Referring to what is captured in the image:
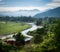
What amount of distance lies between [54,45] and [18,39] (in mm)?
3490

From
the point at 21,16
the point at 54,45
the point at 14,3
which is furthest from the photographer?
the point at 21,16

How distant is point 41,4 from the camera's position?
34.1 ft

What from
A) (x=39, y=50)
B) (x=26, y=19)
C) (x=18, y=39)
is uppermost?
(x=39, y=50)

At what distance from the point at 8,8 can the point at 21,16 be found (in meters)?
3.72

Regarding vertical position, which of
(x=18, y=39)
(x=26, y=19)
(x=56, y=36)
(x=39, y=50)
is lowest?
(x=26, y=19)

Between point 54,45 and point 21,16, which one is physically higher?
point 54,45

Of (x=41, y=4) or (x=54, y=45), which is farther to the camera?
(x=41, y=4)

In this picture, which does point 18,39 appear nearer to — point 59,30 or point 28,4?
point 59,30

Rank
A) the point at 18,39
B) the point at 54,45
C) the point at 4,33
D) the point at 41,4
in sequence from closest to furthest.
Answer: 1. the point at 54,45
2. the point at 18,39
3. the point at 4,33
4. the point at 41,4

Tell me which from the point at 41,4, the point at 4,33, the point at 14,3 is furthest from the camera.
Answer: the point at 14,3

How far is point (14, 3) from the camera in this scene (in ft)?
37.1

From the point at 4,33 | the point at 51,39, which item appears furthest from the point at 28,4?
the point at 51,39

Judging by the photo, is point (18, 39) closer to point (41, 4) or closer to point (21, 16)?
point (41, 4)

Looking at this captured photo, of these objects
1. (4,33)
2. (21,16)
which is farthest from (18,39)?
(21,16)
